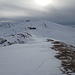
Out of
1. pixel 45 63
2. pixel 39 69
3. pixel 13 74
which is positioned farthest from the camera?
pixel 45 63

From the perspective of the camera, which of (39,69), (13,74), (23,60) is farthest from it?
(23,60)

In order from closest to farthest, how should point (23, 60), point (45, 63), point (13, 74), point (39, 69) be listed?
point (13, 74), point (39, 69), point (45, 63), point (23, 60)

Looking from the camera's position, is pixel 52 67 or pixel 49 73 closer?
pixel 49 73

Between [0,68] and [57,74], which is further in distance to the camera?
[0,68]

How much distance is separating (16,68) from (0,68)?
1565 mm

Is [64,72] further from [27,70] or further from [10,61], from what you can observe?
[10,61]

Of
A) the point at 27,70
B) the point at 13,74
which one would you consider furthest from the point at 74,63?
the point at 13,74

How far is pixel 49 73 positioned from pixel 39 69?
128 centimetres

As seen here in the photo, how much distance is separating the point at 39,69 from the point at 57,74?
1.90 meters

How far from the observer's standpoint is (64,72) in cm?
1617

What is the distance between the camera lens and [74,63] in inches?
738

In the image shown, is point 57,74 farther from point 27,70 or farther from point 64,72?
point 27,70

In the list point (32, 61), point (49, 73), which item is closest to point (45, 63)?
point (32, 61)

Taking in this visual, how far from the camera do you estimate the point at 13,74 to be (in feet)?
51.4
